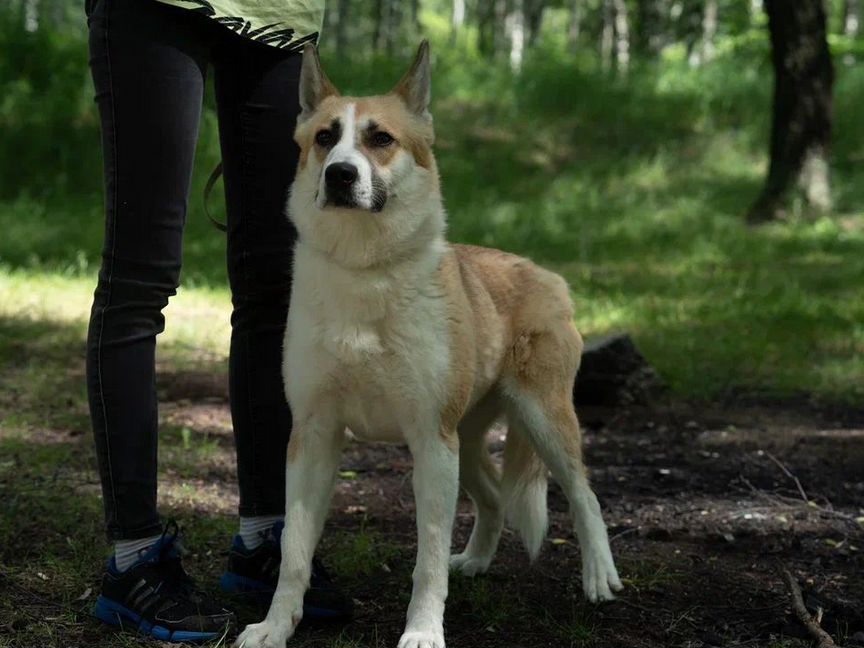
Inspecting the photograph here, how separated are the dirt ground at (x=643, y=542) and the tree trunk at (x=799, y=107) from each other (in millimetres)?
5283

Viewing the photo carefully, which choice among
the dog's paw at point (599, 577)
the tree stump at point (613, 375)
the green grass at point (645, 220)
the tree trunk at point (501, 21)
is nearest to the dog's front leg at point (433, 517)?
the dog's paw at point (599, 577)

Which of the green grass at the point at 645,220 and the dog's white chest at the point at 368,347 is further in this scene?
the green grass at the point at 645,220

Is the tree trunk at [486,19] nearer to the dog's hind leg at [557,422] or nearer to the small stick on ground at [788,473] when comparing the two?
the small stick on ground at [788,473]

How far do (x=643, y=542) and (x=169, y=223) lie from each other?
2037 mm

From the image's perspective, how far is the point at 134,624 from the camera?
296cm

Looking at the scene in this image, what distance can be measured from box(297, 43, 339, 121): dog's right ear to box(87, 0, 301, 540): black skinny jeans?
70mm

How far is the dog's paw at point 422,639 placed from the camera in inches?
113

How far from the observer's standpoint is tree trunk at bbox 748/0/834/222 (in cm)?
1031

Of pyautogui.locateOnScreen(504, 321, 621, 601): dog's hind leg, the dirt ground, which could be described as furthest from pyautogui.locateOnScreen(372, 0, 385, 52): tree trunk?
pyautogui.locateOnScreen(504, 321, 621, 601): dog's hind leg

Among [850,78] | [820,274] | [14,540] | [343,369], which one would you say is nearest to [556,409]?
[343,369]

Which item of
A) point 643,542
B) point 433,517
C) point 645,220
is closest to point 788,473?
point 643,542

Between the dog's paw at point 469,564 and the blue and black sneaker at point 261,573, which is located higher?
the blue and black sneaker at point 261,573

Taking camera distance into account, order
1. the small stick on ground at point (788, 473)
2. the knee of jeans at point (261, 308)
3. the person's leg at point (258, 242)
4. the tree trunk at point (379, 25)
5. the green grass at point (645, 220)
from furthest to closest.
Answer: the tree trunk at point (379, 25)
the green grass at point (645, 220)
the small stick on ground at point (788, 473)
the knee of jeans at point (261, 308)
the person's leg at point (258, 242)

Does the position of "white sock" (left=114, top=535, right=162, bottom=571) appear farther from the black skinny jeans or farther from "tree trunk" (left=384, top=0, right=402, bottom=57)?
"tree trunk" (left=384, top=0, right=402, bottom=57)
